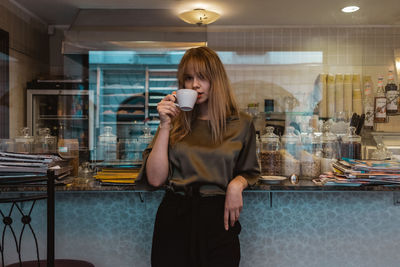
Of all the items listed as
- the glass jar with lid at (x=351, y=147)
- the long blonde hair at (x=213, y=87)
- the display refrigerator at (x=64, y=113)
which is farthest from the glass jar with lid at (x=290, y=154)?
the display refrigerator at (x=64, y=113)

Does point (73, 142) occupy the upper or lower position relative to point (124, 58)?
lower

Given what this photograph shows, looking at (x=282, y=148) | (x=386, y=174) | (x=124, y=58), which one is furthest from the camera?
(x=124, y=58)

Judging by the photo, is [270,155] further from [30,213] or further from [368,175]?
[30,213]

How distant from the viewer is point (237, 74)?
3848 millimetres

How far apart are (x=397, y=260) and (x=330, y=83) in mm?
1996

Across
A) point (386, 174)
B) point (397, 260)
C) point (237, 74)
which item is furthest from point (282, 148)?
point (237, 74)

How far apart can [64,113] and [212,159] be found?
3.21 meters

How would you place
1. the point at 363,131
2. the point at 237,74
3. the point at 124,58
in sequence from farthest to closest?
the point at 124,58 < the point at 237,74 < the point at 363,131

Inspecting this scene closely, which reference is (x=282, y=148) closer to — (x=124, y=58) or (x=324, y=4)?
(x=324, y=4)

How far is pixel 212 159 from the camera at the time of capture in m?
1.32

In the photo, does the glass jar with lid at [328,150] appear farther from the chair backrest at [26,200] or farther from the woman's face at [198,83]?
the chair backrest at [26,200]

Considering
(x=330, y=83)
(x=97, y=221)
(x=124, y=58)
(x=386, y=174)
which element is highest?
(x=124, y=58)

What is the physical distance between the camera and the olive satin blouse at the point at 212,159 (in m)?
1.31

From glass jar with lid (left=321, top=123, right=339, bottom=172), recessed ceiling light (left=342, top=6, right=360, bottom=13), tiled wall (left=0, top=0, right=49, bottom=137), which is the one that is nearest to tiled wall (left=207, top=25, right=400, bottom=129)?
recessed ceiling light (left=342, top=6, right=360, bottom=13)
